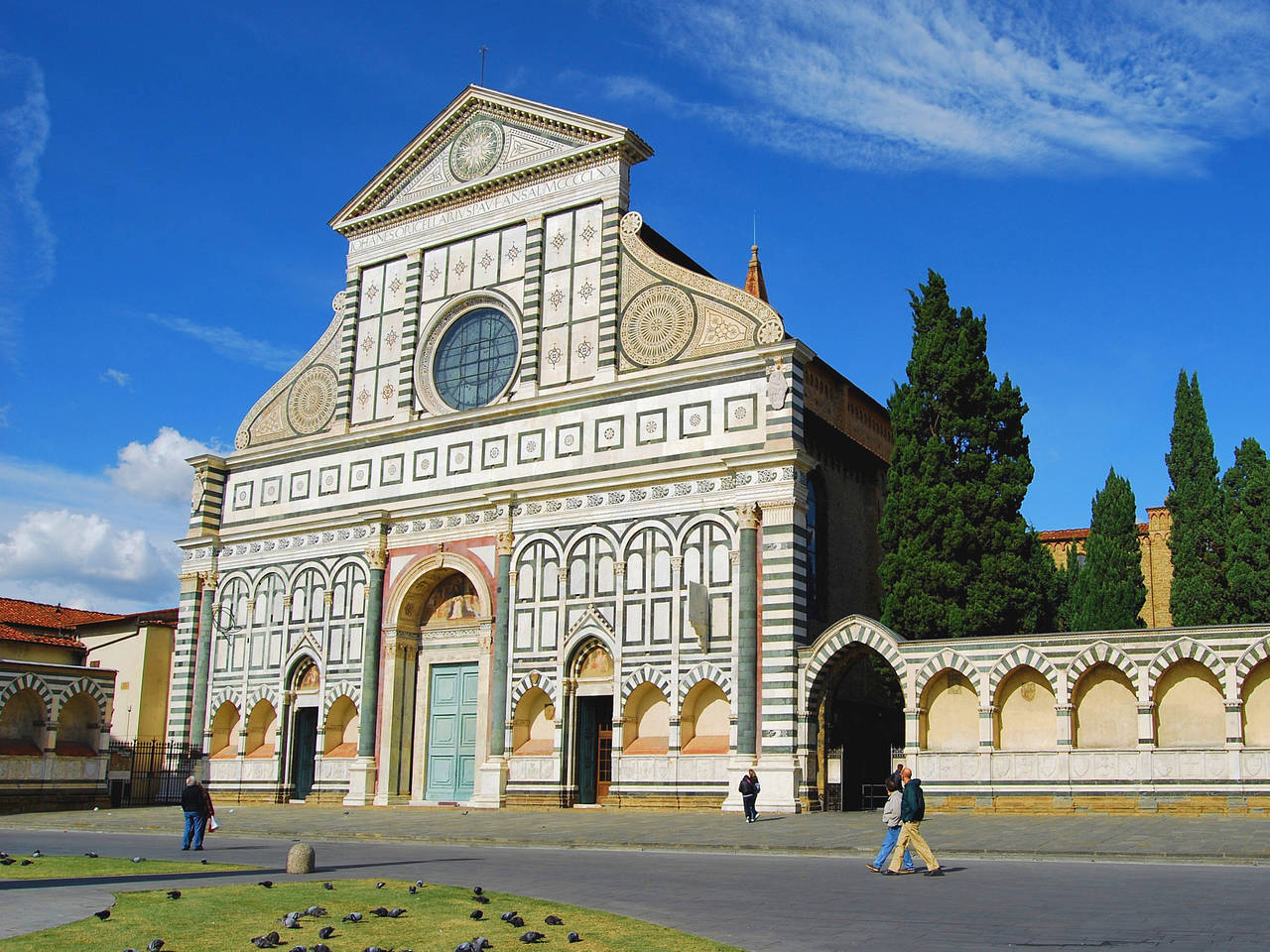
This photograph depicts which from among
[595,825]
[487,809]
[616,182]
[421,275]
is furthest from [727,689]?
[421,275]

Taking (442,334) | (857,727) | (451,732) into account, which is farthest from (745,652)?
(442,334)

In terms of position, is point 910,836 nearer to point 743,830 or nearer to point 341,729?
point 743,830

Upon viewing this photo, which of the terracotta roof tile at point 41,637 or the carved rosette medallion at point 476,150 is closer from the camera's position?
the carved rosette medallion at point 476,150

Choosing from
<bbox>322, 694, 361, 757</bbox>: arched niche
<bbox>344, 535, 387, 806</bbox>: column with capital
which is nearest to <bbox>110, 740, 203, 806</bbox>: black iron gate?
<bbox>322, 694, 361, 757</bbox>: arched niche

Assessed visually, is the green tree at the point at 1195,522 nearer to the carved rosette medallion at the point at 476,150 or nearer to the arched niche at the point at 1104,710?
the arched niche at the point at 1104,710

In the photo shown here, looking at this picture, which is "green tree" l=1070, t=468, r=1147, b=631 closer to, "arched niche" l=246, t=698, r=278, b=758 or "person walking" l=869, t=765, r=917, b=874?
"person walking" l=869, t=765, r=917, b=874

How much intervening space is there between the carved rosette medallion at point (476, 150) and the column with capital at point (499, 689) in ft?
36.3

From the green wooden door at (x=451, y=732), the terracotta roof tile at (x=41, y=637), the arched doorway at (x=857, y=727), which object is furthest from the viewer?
the terracotta roof tile at (x=41, y=637)

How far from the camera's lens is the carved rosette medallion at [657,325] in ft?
102

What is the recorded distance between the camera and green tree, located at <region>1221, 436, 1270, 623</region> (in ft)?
111

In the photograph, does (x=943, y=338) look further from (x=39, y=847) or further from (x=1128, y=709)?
(x=39, y=847)

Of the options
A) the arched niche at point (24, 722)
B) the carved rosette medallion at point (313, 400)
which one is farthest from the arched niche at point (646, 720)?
the arched niche at point (24, 722)

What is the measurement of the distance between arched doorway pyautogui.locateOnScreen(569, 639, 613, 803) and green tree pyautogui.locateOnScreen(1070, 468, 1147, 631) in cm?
1507

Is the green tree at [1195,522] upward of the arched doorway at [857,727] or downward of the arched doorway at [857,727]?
upward
